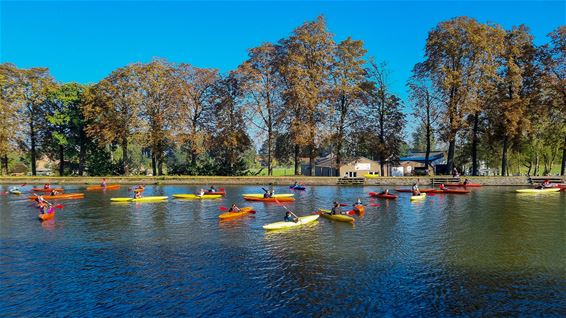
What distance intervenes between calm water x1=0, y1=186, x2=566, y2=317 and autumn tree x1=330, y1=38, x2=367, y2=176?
3785 cm

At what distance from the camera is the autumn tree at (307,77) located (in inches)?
2783

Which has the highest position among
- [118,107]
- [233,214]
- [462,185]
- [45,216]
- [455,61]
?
[455,61]

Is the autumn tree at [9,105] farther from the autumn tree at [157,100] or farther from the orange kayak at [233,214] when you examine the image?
the orange kayak at [233,214]

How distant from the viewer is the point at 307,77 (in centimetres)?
7219

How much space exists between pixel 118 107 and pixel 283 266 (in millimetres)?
66450

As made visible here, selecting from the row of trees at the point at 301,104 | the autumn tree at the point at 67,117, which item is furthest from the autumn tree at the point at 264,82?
the autumn tree at the point at 67,117

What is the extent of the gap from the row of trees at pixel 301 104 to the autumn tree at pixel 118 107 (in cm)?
22

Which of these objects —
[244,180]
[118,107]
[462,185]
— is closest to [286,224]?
[244,180]

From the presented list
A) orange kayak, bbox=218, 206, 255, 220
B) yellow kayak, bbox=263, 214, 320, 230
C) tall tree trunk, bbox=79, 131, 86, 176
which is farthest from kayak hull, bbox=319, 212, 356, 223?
tall tree trunk, bbox=79, 131, 86, 176

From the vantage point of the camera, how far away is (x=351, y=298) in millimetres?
17219

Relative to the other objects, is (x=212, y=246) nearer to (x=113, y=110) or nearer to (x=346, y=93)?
(x=346, y=93)

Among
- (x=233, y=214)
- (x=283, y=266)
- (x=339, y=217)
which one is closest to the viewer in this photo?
(x=283, y=266)

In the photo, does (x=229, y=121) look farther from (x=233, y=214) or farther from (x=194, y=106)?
(x=233, y=214)

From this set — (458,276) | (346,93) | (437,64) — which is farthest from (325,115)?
(458,276)
